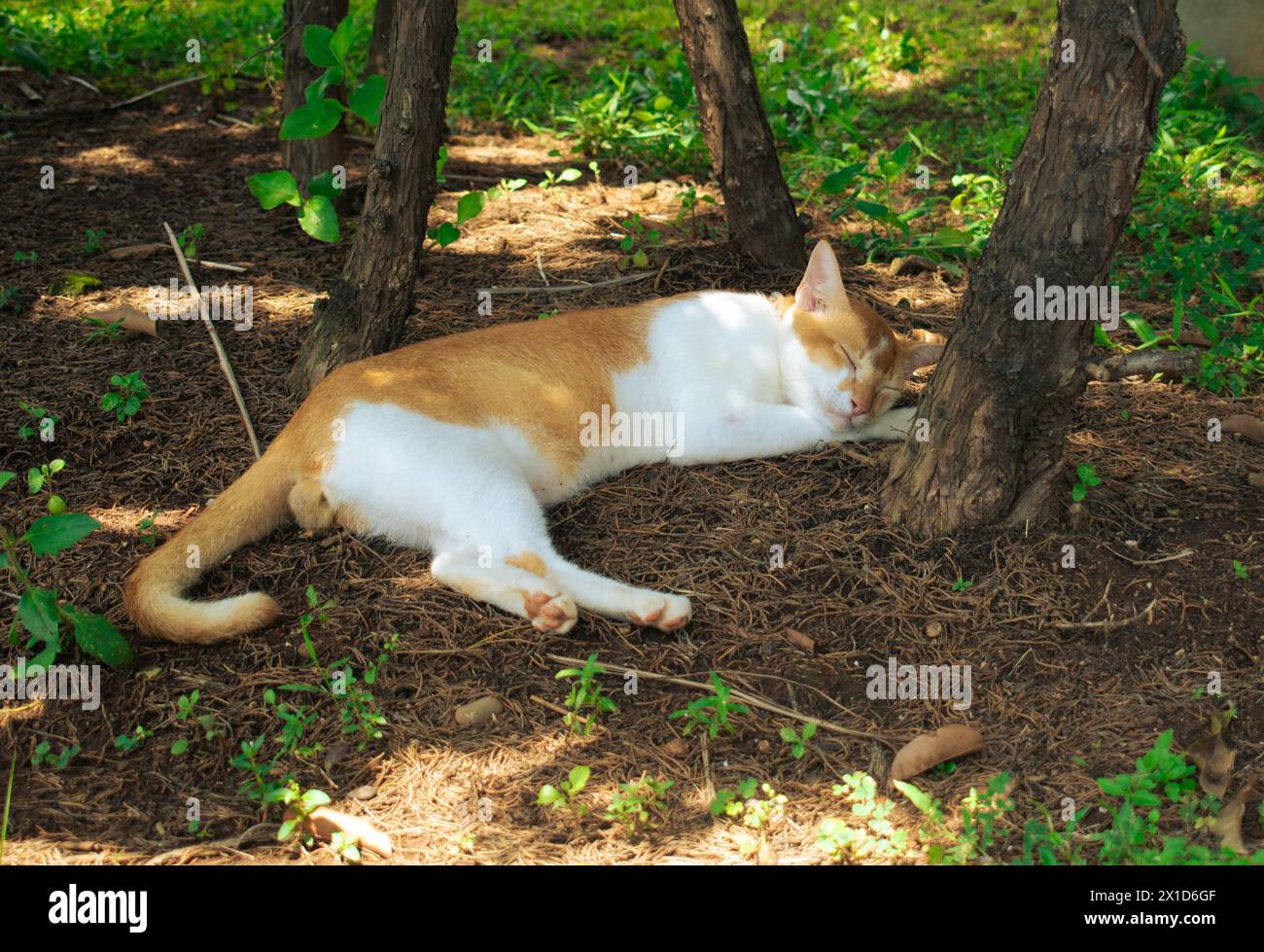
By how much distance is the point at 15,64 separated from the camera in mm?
6961

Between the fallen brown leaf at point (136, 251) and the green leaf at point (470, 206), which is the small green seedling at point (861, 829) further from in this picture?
the fallen brown leaf at point (136, 251)

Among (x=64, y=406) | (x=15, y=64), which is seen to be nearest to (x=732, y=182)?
(x=64, y=406)

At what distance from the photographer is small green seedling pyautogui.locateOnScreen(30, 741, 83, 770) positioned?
259 centimetres

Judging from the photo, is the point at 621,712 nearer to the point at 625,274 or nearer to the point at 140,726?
the point at 140,726

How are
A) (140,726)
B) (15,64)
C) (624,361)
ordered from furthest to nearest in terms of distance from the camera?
Result: (15,64), (624,361), (140,726)

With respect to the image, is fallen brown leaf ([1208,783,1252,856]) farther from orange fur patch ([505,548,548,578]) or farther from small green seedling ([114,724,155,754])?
small green seedling ([114,724,155,754])

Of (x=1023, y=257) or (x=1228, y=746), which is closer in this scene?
(x=1228, y=746)

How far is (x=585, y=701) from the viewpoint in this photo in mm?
2762

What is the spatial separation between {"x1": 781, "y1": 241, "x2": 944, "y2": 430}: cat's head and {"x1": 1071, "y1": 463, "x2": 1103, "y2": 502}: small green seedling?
79cm

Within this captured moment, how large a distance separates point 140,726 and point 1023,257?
264 cm

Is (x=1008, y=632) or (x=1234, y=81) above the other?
(x=1234, y=81)

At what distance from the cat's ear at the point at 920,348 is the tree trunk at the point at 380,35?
334cm

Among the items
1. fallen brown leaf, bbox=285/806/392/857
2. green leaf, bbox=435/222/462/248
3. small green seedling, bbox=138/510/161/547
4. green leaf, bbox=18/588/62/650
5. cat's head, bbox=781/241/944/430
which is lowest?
fallen brown leaf, bbox=285/806/392/857

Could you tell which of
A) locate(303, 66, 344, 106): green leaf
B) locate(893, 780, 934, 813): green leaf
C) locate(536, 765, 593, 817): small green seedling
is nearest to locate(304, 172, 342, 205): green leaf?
locate(303, 66, 344, 106): green leaf
